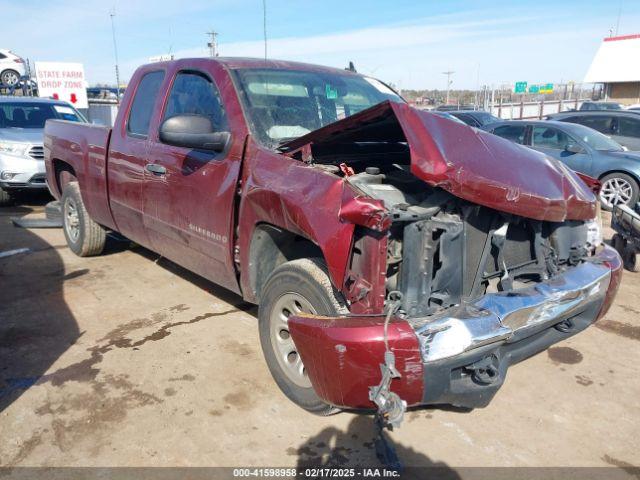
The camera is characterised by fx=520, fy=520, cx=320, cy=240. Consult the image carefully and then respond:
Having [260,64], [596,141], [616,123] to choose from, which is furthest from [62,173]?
[616,123]

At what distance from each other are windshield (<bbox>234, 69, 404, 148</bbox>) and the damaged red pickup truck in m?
0.01

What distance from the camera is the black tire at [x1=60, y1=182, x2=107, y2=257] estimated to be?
559cm

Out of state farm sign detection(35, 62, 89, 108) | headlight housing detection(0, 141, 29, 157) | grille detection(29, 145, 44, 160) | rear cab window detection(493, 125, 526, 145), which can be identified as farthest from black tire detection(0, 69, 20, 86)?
rear cab window detection(493, 125, 526, 145)

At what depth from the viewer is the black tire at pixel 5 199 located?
348 inches

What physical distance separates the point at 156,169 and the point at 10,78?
72.2 ft

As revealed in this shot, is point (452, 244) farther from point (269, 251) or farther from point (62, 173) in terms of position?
point (62, 173)

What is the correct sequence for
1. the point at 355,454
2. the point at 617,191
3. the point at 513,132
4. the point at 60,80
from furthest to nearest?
1. the point at 60,80
2. the point at 513,132
3. the point at 617,191
4. the point at 355,454

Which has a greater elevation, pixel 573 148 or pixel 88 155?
pixel 88 155

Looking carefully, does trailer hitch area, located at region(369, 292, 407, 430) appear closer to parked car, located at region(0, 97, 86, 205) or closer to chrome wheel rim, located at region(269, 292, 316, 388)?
chrome wheel rim, located at region(269, 292, 316, 388)

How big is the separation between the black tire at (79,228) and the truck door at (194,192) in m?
1.68

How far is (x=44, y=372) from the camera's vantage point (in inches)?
134

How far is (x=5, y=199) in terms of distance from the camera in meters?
8.91

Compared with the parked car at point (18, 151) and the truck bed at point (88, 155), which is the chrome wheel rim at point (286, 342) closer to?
the truck bed at point (88, 155)

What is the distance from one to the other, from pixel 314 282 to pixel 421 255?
571mm
